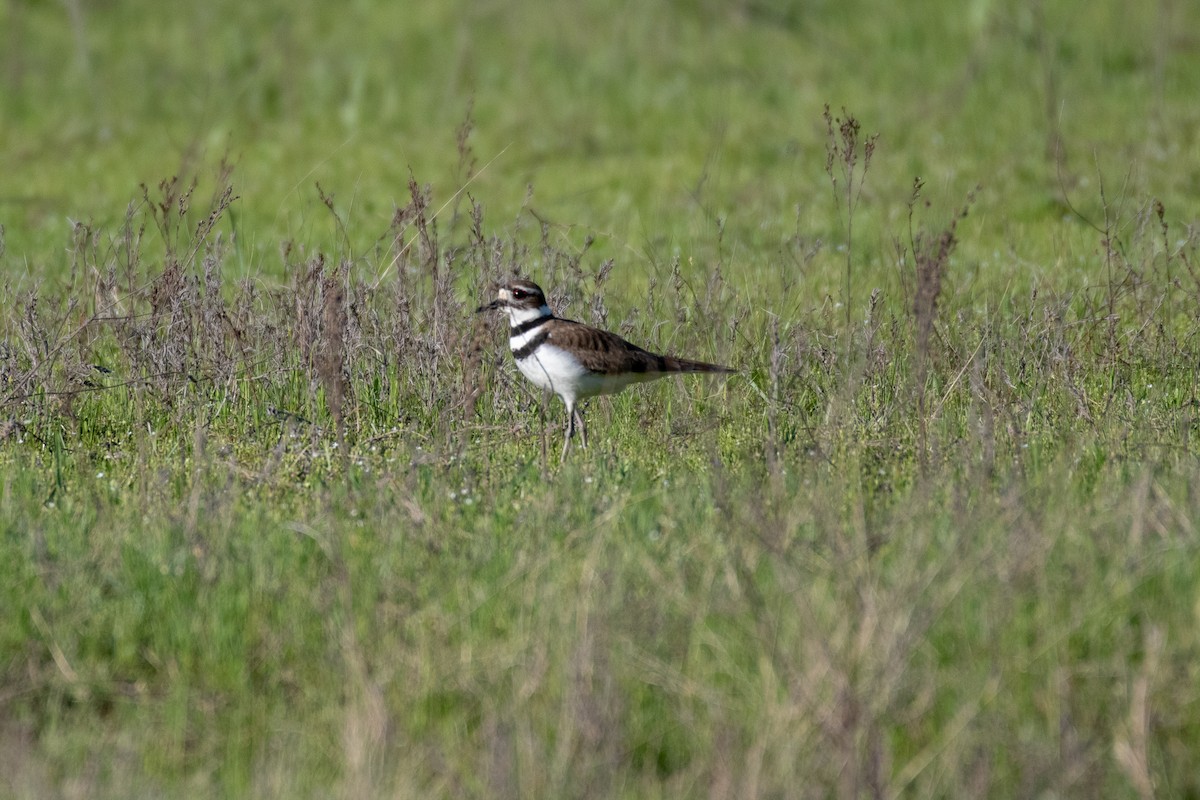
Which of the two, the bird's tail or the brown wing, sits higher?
the brown wing

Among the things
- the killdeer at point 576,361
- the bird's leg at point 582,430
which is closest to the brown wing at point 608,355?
the killdeer at point 576,361

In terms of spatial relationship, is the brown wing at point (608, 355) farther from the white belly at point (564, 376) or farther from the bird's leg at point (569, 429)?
the bird's leg at point (569, 429)

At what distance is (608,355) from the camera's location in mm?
6336

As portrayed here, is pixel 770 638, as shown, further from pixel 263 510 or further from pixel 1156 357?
pixel 1156 357

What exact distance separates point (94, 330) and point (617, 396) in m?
2.55

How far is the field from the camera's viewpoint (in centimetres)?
368

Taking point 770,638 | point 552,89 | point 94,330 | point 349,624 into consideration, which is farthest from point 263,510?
point 552,89

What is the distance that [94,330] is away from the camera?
753 centimetres

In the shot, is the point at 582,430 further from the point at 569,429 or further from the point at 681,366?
the point at 681,366

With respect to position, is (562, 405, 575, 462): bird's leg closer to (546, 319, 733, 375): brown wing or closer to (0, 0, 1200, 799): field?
(0, 0, 1200, 799): field

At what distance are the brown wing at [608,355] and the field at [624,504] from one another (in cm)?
23

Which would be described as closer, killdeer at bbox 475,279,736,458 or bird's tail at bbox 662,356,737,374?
killdeer at bbox 475,279,736,458

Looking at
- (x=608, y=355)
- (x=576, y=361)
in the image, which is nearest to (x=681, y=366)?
(x=608, y=355)

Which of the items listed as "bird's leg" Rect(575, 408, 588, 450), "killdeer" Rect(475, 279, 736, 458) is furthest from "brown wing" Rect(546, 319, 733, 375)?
"bird's leg" Rect(575, 408, 588, 450)
